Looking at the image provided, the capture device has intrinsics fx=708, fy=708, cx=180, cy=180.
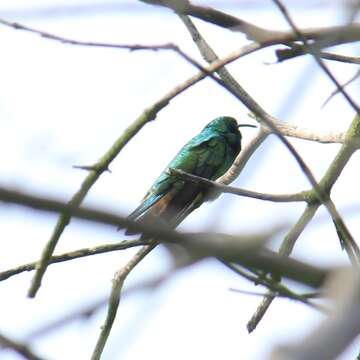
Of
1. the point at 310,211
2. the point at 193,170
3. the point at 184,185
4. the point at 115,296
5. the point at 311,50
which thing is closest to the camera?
the point at 311,50

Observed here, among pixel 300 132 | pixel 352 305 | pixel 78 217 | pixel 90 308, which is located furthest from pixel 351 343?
pixel 300 132

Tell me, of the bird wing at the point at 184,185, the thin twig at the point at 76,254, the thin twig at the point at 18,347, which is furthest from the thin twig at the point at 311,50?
the bird wing at the point at 184,185

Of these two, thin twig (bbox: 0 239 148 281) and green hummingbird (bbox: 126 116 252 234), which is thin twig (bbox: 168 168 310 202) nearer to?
thin twig (bbox: 0 239 148 281)

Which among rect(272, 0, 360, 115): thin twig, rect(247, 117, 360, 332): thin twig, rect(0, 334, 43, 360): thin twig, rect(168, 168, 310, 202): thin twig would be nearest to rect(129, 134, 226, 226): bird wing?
rect(247, 117, 360, 332): thin twig

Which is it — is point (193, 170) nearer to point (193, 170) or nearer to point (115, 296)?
point (193, 170)

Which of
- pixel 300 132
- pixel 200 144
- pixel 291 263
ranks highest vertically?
pixel 200 144

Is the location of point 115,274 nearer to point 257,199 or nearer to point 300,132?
point 257,199

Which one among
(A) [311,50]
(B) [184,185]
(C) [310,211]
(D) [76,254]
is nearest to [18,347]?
(A) [311,50]

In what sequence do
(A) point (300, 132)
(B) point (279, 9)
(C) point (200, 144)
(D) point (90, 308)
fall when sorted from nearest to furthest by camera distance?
(D) point (90, 308) → (B) point (279, 9) → (A) point (300, 132) → (C) point (200, 144)
